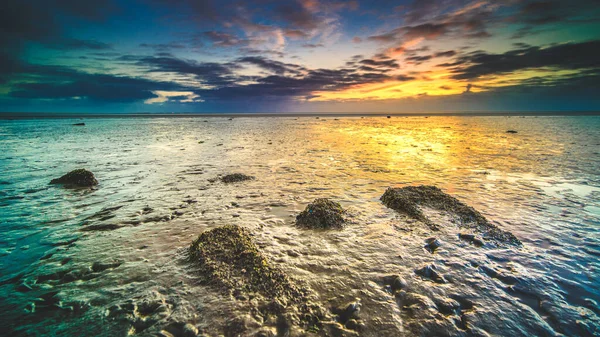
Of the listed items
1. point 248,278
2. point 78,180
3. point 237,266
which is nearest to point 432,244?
point 248,278

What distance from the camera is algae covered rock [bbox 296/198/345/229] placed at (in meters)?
6.61

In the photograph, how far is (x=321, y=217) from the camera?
6734 millimetres

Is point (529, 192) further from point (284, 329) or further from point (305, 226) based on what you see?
point (284, 329)

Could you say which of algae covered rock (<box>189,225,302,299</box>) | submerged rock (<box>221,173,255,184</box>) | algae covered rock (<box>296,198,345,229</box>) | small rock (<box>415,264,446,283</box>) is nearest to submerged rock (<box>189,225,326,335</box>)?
algae covered rock (<box>189,225,302,299</box>)

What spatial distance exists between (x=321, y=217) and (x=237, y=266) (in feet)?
9.15

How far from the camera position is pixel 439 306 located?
381 centimetres

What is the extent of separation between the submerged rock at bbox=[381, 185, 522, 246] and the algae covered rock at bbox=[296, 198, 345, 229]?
1.95 meters

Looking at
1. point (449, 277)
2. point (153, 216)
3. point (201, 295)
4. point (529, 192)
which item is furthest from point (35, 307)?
point (529, 192)

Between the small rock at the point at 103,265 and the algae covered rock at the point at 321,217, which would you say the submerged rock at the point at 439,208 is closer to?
the algae covered rock at the point at 321,217

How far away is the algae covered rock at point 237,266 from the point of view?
4.10 m

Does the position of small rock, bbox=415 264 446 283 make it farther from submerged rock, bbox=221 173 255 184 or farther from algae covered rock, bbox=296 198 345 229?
submerged rock, bbox=221 173 255 184

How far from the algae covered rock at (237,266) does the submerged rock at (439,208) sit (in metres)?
4.37

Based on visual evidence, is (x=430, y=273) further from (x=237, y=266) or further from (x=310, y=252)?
(x=237, y=266)

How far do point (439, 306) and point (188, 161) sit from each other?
1475 centimetres
